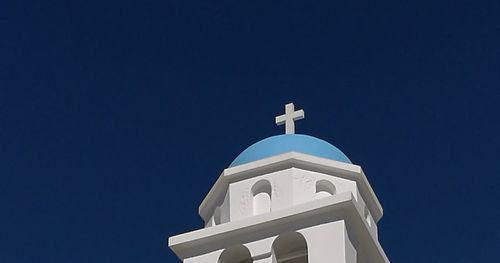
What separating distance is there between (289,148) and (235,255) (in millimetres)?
2191

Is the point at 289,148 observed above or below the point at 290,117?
below

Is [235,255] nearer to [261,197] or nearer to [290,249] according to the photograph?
[290,249]

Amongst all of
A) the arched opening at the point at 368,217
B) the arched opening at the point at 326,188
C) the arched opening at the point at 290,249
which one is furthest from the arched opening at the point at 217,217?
the arched opening at the point at 368,217

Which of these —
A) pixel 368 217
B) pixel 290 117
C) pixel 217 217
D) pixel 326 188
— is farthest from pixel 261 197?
pixel 290 117

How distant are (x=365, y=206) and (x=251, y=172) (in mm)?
2111

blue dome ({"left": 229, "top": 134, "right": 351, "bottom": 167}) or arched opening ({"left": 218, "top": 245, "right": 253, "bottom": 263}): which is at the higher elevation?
blue dome ({"left": 229, "top": 134, "right": 351, "bottom": 167})

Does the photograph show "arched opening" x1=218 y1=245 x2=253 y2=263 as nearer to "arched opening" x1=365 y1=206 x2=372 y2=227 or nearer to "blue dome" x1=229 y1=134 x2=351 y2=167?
"blue dome" x1=229 y1=134 x2=351 y2=167

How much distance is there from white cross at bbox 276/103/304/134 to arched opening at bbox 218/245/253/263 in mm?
3060

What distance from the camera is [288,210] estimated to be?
17031mm

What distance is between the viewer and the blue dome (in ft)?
60.8

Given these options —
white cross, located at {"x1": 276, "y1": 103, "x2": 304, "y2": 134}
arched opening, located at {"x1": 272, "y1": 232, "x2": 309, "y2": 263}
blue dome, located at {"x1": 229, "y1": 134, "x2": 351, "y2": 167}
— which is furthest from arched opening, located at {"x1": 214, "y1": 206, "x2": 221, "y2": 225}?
white cross, located at {"x1": 276, "y1": 103, "x2": 304, "y2": 134}

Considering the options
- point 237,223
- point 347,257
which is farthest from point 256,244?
point 347,257

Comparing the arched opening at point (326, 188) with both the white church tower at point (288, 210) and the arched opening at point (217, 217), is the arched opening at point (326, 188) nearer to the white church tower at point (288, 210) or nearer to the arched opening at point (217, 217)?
the white church tower at point (288, 210)

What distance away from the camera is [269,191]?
1800 centimetres
